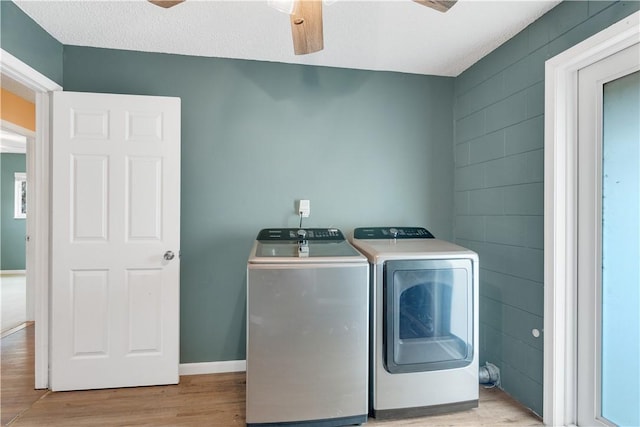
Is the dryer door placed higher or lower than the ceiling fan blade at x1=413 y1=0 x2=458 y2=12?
lower

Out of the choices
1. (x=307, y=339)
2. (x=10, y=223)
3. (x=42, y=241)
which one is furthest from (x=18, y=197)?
(x=307, y=339)

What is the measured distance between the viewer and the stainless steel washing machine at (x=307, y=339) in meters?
1.70

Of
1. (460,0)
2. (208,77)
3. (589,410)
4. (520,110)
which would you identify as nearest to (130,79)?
(208,77)

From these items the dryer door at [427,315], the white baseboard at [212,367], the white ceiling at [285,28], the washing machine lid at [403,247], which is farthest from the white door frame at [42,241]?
the dryer door at [427,315]

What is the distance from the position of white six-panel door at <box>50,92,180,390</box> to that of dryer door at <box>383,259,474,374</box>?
1.51 meters

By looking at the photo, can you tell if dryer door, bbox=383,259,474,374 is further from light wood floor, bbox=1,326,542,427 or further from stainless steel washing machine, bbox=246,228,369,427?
light wood floor, bbox=1,326,542,427

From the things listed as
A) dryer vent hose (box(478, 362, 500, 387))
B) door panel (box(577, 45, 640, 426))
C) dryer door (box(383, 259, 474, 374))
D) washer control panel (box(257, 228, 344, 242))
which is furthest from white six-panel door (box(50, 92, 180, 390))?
door panel (box(577, 45, 640, 426))

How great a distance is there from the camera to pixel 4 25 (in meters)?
1.71

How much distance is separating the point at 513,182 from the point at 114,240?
272 cm

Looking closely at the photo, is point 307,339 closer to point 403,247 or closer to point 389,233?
point 403,247

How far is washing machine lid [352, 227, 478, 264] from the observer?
6.15 feet

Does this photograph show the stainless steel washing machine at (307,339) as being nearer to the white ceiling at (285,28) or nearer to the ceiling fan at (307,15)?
the ceiling fan at (307,15)

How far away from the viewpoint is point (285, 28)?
2021 millimetres

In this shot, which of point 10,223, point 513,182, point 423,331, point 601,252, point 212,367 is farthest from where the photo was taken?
point 10,223
